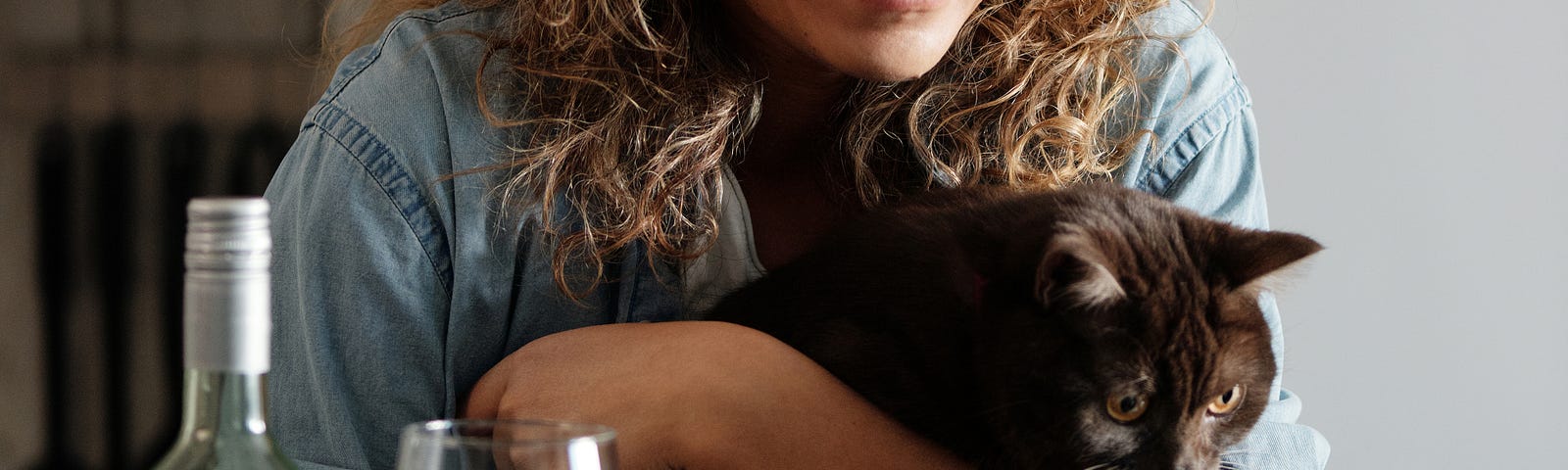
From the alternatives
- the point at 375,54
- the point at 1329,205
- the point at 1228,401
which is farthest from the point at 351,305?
the point at 1329,205

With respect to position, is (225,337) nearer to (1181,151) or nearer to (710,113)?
(710,113)

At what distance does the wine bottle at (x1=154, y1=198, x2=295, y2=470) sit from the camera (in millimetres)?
455

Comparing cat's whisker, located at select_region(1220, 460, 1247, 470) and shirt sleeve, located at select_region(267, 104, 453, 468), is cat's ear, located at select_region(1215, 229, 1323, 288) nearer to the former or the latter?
cat's whisker, located at select_region(1220, 460, 1247, 470)

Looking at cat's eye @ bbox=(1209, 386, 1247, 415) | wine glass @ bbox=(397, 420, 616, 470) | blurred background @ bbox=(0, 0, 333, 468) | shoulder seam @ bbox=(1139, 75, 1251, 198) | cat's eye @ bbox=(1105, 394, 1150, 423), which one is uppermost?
wine glass @ bbox=(397, 420, 616, 470)

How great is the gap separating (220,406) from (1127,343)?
558mm

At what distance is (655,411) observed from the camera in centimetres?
98

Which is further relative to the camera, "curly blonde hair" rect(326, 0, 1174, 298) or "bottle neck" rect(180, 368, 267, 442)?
"curly blonde hair" rect(326, 0, 1174, 298)

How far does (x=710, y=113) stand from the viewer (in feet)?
3.89

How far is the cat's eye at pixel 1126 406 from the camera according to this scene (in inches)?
33.3

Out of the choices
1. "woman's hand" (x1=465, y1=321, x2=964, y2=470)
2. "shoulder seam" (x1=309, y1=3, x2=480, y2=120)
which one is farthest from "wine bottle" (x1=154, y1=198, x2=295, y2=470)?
"shoulder seam" (x1=309, y1=3, x2=480, y2=120)

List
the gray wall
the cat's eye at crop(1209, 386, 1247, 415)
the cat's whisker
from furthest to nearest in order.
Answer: the gray wall → the cat's whisker → the cat's eye at crop(1209, 386, 1247, 415)

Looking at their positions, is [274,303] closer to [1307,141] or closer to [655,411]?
[655,411]

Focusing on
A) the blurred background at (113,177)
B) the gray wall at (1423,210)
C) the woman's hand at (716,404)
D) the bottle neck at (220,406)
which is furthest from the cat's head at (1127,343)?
the blurred background at (113,177)

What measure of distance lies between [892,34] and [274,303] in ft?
2.08
